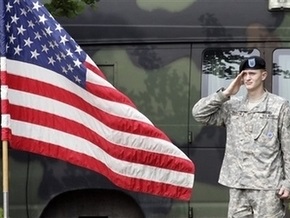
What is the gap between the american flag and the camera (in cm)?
444

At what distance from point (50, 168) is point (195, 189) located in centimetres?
123

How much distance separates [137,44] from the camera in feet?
20.2

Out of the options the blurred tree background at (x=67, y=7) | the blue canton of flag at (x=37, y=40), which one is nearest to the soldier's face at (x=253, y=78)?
the blue canton of flag at (x=37, y=40)

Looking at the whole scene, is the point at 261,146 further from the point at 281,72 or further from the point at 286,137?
the point at 281,72

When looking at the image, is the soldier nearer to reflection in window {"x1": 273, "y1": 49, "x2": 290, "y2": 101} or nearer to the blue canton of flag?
the blue canton of flag

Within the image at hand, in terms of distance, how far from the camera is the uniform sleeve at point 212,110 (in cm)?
446

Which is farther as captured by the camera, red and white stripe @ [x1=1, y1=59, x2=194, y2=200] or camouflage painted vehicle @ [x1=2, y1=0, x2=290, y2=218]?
camouflage painted vehicle @ [x1=2, y1=0, x2=290, y2=218]

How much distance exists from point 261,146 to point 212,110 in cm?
39

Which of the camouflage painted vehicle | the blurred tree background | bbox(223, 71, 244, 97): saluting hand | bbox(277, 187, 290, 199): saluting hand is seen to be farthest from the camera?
the camouflage painted vehicle

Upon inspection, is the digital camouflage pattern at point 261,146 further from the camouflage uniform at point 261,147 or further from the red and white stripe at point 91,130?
the red and white stripe at point 91,130

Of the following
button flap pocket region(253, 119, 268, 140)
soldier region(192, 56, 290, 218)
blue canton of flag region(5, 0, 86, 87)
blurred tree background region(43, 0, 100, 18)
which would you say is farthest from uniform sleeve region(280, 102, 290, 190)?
blurred tree background region(43, 0, 100, 18)

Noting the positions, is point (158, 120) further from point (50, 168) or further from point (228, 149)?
point (228, 149)

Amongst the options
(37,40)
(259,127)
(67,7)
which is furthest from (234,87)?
(67,7)

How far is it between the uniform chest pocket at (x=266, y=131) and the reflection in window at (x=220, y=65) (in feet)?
5.82
